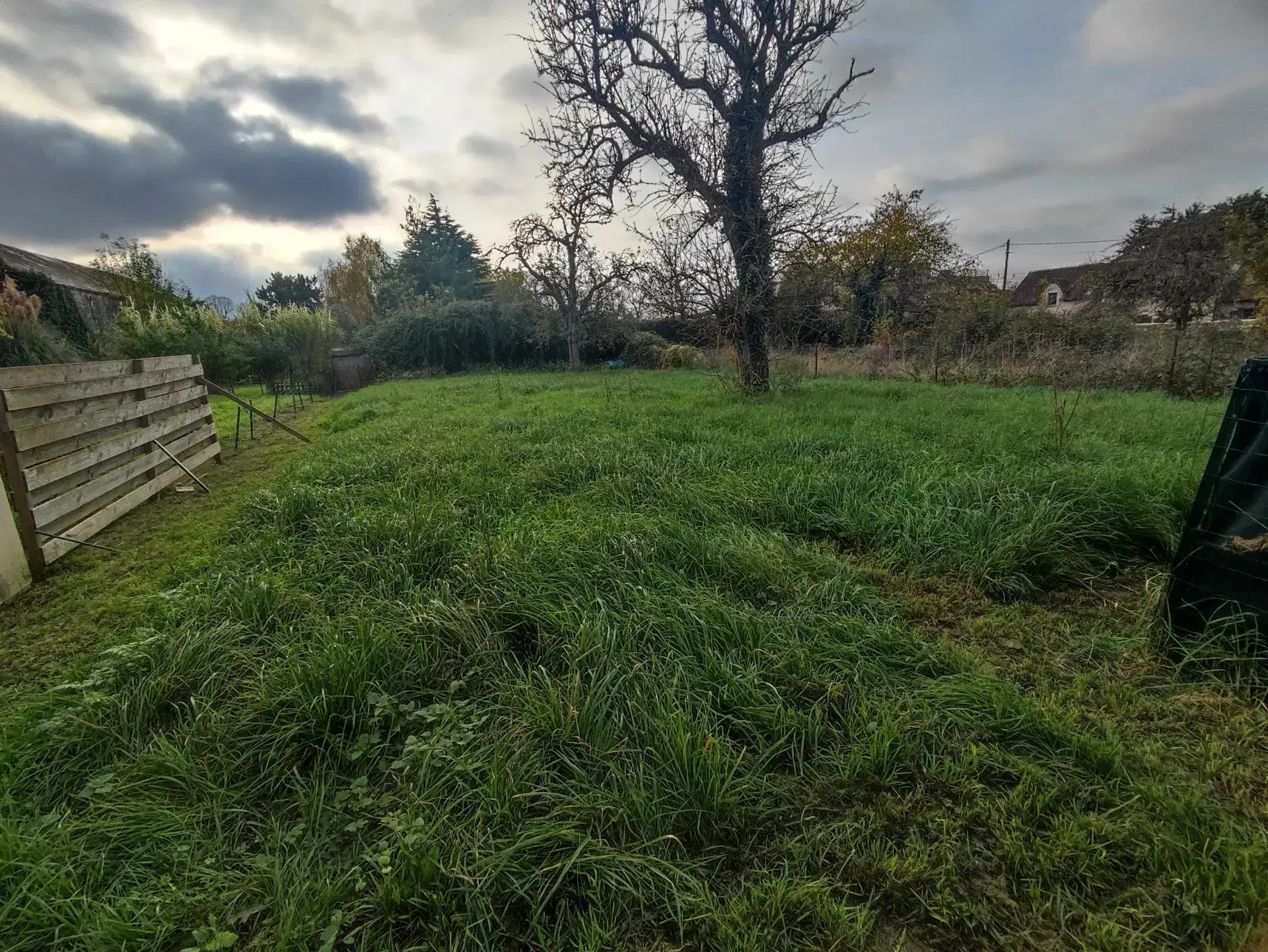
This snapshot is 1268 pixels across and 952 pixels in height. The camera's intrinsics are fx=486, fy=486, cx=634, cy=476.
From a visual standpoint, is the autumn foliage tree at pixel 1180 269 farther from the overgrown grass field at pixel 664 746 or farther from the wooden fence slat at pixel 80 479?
the wooden fence slat at pixel 80 479

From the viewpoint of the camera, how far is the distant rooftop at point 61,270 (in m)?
18.3

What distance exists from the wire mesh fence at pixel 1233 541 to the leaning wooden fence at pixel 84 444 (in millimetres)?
6557

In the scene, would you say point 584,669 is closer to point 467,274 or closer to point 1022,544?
point 1022,544

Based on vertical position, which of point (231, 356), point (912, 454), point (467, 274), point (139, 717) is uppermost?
point (467, 274)

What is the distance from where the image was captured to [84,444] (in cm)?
438

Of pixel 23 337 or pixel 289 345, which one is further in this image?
pixel 289 345

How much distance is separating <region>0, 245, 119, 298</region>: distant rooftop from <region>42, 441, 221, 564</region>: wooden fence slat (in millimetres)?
21550

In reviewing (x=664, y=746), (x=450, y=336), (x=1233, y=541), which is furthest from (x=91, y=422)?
(x=450, y=336)

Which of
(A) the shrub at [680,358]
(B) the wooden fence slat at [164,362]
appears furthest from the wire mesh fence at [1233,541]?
(A) the shrub at [680,358]

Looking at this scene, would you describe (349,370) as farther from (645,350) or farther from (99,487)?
(99,487)

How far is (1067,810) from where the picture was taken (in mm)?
1421

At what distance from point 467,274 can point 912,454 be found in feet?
128

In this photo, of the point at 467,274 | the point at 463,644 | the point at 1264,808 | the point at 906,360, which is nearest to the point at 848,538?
the point at 1264,808

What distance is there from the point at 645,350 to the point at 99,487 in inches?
729
